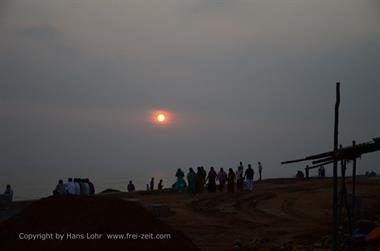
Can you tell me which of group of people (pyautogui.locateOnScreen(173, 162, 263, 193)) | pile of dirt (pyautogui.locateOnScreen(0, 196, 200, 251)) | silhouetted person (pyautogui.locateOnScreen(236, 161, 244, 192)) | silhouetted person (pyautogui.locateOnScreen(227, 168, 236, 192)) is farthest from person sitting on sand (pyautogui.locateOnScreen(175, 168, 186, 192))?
pile of dirt (pyautogui.locateOnScreen(0, 196, 200, 251))

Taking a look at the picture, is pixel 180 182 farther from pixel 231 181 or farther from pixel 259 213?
pixel 259 213

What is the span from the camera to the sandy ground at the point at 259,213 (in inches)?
704

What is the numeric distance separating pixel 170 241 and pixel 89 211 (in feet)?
8.15

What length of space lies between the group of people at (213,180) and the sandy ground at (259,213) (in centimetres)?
77

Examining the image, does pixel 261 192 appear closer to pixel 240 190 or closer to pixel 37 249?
pixel 240 190

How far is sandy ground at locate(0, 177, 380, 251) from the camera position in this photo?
17.8 metres

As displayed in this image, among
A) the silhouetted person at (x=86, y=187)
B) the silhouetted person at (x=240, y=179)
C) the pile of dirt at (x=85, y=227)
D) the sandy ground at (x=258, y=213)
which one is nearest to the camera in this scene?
the pile of dirt at (x=85, y=227)

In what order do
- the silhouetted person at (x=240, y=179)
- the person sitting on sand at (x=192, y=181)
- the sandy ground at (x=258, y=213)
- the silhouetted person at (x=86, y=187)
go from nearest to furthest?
the sandy ground at (x=258, y=213)
the silhouetted person at (x=86, y=187)
the person sitting on sand at (x=192, y=181)
the silhouetted person at (x=240, y=179)

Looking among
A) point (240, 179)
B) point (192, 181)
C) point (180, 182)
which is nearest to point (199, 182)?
point (192, 181)

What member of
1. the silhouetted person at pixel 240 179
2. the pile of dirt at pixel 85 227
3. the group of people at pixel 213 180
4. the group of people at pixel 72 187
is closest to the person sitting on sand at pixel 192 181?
the group of people at pixel 213 180

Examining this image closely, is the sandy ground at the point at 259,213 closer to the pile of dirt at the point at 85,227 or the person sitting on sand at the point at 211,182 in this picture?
the person sitting on sand at the point at 211,182

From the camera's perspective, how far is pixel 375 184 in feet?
105

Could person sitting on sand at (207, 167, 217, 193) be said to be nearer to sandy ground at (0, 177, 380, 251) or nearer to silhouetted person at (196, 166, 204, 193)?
silhouetted person at (196, 166, 204, 193)

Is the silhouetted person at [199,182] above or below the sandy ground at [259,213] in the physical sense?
above
